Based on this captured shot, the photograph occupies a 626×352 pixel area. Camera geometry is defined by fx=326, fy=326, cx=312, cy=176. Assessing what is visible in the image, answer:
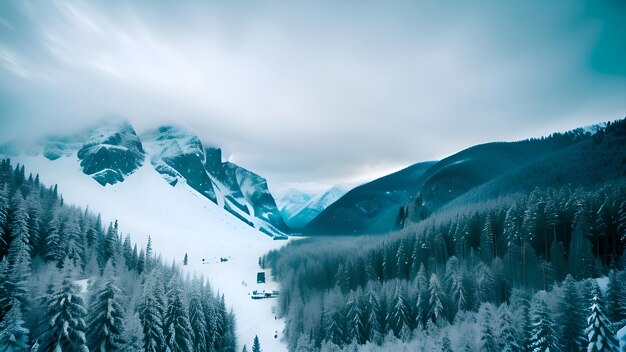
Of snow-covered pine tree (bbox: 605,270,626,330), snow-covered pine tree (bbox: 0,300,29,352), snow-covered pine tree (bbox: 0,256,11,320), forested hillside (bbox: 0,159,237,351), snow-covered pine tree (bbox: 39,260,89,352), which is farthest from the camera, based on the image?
snow-covered pine tree (bbox: 0,256,11,320)

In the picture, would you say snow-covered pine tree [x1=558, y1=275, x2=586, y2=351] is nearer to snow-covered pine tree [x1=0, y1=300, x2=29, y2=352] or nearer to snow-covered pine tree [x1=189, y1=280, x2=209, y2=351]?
snow-covered pine tree [x1=189, y1=280, x2=209, y2=351]

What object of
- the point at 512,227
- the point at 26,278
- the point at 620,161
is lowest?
the point at 26,278

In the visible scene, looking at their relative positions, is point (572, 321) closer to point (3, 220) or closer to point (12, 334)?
point (12, 334)

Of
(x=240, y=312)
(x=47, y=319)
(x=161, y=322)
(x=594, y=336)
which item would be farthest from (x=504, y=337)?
(x=240, y=312)

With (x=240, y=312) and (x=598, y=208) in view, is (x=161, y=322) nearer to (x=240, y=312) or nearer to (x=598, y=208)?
(x=240, y=312)

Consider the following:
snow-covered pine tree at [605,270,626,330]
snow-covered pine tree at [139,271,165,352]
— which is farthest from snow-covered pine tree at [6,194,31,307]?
snow-covered pine tree at [605,270,626,330]

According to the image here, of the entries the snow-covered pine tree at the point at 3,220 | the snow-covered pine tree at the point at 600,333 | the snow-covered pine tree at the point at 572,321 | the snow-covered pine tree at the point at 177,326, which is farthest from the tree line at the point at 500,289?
the snow-covered pine tree at the point at 3,220
